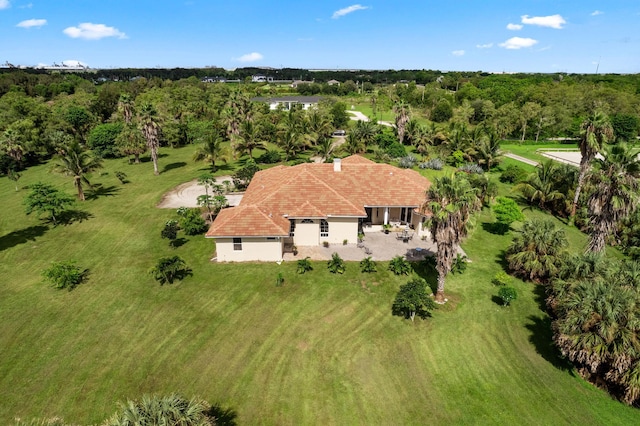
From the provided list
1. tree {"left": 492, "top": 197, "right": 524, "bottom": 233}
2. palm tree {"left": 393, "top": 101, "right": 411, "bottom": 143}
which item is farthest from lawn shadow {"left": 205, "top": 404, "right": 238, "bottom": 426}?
palm tree {"left": 393, "top": 101, "right": 411, "bottom": 143}

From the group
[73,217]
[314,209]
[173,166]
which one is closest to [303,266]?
[314,209]

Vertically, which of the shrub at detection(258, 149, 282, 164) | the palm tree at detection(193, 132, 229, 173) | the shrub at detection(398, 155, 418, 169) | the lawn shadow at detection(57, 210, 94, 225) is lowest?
the lawn shadow at detection(57, 210, 94, 225)

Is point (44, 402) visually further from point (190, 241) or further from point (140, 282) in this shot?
point (190, 241)

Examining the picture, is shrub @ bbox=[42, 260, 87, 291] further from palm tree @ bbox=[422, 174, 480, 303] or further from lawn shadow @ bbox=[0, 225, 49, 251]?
palm tree @ bbox=[422, 174, 480, 303]

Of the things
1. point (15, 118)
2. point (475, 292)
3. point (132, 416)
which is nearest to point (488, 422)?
point (475, 292)

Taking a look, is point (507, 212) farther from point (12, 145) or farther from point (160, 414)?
point (12, 145)
